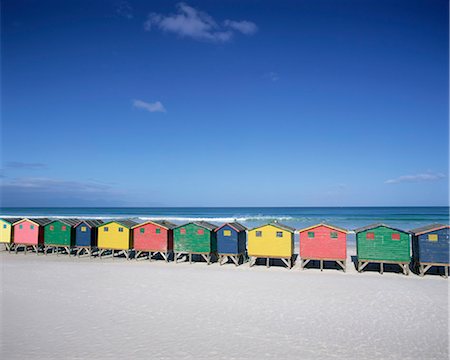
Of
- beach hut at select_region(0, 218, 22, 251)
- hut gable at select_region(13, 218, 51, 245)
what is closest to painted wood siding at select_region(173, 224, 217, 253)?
hut gable at select_region(13, 218, 51, 245)

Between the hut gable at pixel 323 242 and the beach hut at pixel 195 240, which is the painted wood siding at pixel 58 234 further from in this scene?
the hut gable at pixel 323 242

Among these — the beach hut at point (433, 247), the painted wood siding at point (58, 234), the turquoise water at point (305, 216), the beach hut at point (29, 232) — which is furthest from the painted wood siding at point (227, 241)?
the turquoise water at point (305, 216)

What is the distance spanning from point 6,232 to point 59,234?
5536 mm

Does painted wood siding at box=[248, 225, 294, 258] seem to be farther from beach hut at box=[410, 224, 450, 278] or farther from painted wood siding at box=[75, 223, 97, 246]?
painted wood siding at box=[75, 223, 97, 246]

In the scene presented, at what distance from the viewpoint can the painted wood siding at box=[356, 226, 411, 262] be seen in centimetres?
2027

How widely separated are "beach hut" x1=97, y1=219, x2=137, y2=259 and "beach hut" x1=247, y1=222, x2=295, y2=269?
32.6ft

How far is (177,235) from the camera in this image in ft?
80.9

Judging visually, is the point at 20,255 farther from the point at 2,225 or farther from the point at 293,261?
the point at 293,261

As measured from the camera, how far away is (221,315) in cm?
1312

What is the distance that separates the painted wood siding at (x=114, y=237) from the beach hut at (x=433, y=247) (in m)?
20.3

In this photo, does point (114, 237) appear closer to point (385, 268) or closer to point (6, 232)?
point (6, 232)

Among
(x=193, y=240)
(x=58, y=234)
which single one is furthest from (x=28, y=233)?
(x=193, y=240)

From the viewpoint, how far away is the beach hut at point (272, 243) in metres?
22.4

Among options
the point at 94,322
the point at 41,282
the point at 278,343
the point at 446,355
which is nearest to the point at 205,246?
the point at 41,282
